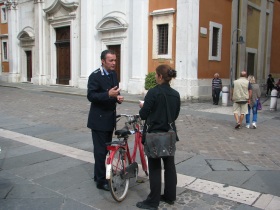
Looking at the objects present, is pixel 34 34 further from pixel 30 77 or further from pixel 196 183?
pixel 196 183

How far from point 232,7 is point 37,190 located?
1825 centimetres

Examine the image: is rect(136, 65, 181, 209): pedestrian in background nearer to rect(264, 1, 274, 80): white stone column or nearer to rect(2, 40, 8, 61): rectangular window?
rect(264, 1, 274, 80): white stone column

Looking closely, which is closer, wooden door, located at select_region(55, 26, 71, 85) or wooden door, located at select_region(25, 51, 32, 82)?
wooden door, located at select_region(55, 26, 71, 85)

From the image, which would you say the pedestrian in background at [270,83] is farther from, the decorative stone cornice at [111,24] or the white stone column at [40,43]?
the white stone column at [40,43]

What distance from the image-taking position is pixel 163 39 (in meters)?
18.3

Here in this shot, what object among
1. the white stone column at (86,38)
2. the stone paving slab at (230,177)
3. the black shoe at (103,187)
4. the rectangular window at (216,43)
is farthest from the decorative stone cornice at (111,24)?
the black shoe at (103,187)

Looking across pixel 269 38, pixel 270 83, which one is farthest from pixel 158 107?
pixel 269 38

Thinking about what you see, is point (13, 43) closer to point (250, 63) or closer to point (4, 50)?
point (4, 50)

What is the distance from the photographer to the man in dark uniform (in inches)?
173

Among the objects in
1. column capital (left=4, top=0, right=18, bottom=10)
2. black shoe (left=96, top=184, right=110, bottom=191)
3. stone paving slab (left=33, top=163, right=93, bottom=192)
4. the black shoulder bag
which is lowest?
stone paving slab (left=33, top=163, right=93, bottom=192)

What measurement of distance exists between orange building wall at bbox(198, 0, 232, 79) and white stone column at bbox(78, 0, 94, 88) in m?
7.86

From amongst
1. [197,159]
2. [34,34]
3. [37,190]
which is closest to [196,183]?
[197,159]

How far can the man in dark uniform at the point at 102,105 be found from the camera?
4.40 meters

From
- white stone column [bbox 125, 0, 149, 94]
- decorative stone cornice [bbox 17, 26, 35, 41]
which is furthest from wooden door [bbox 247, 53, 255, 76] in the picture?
decorative stone cornice [bbox 17, 26, 35, 41]
